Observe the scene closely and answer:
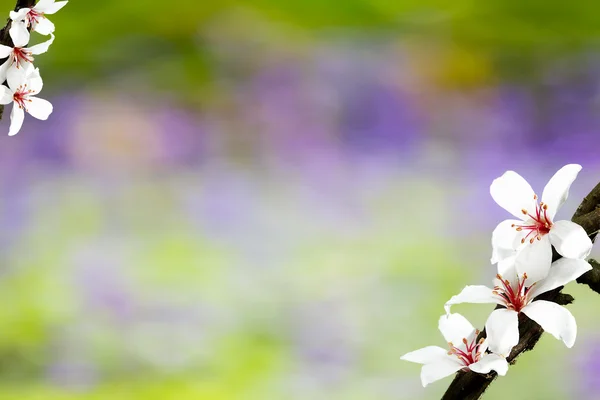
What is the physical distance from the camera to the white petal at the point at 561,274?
0.22 metres

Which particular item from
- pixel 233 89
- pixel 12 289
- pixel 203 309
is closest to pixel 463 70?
pixel 233 89

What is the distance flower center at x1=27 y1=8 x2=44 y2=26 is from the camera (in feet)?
1.33

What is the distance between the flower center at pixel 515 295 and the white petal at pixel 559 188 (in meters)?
0.03

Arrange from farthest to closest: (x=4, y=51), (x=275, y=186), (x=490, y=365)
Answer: (x=275, y=186)
(x=4, y=51)
(x=490, y=365)

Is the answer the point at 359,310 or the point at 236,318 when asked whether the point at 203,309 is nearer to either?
the point at 236,318

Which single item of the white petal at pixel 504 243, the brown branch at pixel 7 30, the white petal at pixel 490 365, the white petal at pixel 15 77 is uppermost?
the brown branch at pixel 7 30

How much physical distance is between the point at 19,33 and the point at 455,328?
0.28 metres

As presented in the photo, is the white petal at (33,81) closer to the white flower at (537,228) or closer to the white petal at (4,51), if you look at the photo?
the white petal at (4,51)

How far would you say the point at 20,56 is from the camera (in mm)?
391

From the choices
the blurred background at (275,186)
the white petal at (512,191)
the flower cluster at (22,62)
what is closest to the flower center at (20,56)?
the flower cluster at (22,62)

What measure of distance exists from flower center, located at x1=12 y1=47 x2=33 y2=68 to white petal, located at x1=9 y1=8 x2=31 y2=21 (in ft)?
0.06

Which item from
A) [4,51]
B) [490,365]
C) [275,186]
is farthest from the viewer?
[275,186]

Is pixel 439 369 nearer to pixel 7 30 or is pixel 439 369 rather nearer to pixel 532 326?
pixel 532 326

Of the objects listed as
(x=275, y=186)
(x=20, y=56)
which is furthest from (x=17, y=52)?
(x=275, y=186)
